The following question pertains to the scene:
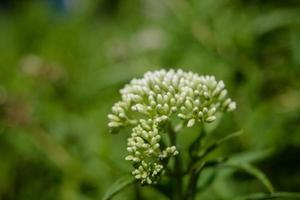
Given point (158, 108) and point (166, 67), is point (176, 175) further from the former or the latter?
point (166, 67)

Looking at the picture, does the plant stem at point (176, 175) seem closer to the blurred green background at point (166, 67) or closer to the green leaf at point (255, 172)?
the green leaf at point (255, 172)

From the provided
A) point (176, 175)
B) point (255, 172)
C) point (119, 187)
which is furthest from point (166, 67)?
point (119, 187)

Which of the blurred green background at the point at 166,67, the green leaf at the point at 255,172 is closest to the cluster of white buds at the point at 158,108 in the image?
the green leaf at the point at 255,172

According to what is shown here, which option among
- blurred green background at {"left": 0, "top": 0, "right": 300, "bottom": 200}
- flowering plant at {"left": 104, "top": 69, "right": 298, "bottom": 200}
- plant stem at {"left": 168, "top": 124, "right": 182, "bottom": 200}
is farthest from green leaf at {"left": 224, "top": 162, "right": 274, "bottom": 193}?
blurred green background at {"left": 0, "top": 0, "right": 300, "bottom": 200}

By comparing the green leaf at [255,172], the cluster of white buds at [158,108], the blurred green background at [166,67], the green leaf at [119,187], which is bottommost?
the green leaf at [119,187]

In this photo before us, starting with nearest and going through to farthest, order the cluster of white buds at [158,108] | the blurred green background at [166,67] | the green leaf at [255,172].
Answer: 1. the cluster of white buds at [158,108]
2. the green leaf at [255,172]
3. the blurred green background at [166,67]

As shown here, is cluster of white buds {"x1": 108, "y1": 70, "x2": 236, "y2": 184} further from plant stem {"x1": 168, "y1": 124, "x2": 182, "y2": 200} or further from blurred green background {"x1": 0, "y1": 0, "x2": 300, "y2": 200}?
blurred green background {"x1": 0, "y1": 0, "x2": 300, "y2": 200}
